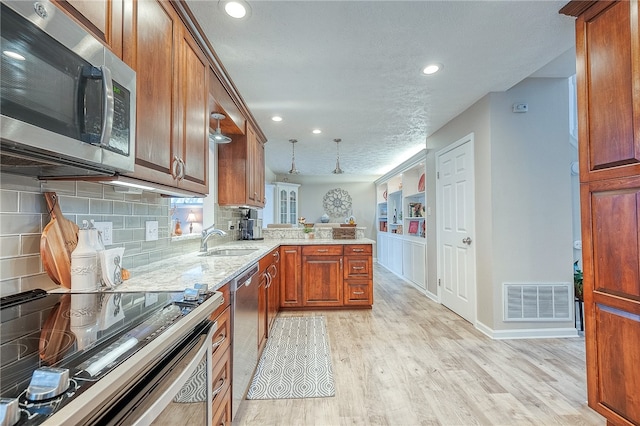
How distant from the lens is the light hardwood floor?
5.53 feet

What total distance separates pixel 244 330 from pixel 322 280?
199 centimetres

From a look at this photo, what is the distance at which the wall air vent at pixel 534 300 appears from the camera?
2.81 meters

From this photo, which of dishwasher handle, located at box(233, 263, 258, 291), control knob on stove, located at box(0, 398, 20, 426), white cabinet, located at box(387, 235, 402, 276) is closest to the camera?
control knob on stove, located at box(0, 398, 20, 426)

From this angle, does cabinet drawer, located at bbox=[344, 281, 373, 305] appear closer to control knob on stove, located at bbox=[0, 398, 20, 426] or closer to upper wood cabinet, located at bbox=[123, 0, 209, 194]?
upper wood cabinet, located at bbox=[123, 0, 209, 194]

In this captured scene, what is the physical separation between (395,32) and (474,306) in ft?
9.13

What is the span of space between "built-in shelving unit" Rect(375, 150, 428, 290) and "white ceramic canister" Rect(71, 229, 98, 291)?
162 inches

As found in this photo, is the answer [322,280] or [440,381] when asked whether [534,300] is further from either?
[322,280]

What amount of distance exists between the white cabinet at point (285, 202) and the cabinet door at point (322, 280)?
3.83 meters

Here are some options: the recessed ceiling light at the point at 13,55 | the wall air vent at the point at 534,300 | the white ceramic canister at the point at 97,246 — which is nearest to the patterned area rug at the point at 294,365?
the white ceramic canister at the point at 97,246

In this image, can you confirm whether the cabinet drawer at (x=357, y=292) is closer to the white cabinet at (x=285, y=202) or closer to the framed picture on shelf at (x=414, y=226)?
the framed picture on shelf at (x=414, y=226)

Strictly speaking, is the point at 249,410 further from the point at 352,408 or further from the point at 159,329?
the point at 159,329

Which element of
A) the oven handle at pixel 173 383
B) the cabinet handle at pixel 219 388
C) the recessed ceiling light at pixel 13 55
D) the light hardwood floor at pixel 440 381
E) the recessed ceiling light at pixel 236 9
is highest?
the recessed ceiling light at pixel 236 9

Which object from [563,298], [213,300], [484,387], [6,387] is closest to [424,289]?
[563,298]

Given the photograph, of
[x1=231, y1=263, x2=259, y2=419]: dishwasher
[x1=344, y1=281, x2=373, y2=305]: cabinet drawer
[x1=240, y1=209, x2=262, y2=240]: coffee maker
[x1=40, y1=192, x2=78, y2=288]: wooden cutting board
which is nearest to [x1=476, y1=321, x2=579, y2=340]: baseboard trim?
[x1=344, y1=281, x2=373, y2=305]: cabinet drawer
